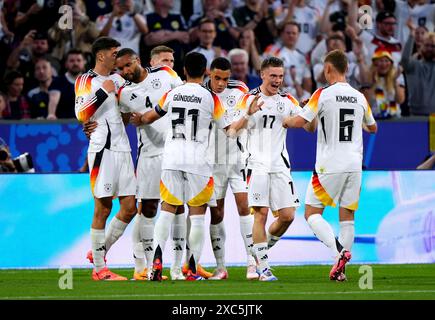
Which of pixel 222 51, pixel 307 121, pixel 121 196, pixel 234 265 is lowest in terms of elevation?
pixel 234 265

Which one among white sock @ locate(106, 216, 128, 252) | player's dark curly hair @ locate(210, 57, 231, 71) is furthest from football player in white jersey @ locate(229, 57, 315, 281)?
white sock @ locate(106, 216, 128, 252)

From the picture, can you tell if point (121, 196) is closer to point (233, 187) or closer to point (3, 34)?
point (233, 187)

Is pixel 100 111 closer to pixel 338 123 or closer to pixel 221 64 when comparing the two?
pixel 221 64

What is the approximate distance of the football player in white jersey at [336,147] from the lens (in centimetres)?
1238

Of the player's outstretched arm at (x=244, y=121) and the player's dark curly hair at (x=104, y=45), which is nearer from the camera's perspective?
the player's outstretched arm at (x=244, y=121)

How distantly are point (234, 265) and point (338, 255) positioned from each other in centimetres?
357

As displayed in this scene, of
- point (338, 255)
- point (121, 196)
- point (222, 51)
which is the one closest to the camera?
point (338, 255)

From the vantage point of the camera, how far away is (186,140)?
12.6 metres

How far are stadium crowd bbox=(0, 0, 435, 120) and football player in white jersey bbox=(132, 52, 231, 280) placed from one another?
18.7 ft

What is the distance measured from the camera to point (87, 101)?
12.9m

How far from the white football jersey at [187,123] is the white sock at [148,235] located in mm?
980

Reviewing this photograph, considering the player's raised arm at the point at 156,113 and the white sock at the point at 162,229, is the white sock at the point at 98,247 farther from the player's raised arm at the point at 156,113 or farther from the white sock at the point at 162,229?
the player's raised arm at the point at 156,113

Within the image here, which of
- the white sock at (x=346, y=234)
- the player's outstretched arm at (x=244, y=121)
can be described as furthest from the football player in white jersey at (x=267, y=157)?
the white sock at (x=346, y=234)
